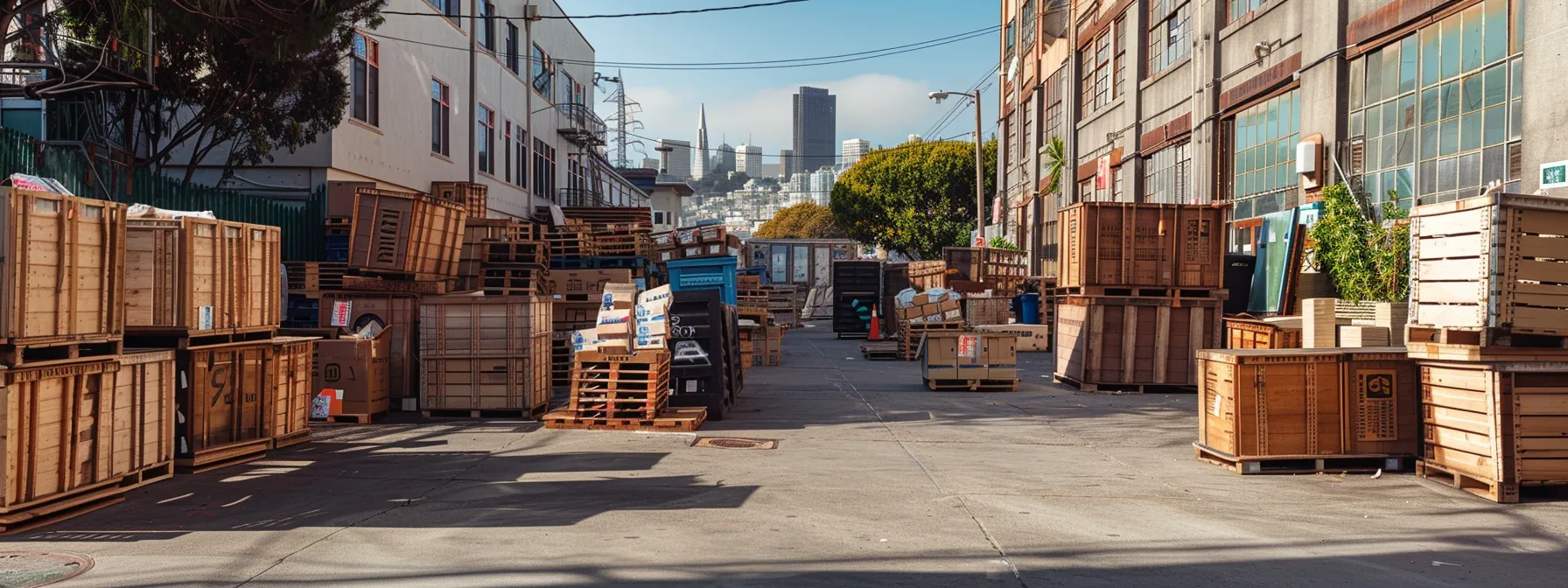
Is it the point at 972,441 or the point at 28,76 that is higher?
the point at 28,76

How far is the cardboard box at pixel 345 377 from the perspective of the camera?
13.0 m

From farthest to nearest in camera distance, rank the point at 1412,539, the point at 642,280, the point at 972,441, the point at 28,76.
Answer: the point at 642,280, the point at 28,76, the point at 972,441, the point at 1412,539

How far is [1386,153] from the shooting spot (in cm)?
1638

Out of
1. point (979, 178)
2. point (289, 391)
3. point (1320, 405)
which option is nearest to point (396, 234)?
point (289, 391)

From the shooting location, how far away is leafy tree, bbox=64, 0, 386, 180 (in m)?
14.6

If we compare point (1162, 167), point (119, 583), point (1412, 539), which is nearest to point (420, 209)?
point (119, 583)

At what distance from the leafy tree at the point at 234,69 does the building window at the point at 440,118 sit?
6.35 meters

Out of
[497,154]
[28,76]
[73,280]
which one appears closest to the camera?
[73,280]

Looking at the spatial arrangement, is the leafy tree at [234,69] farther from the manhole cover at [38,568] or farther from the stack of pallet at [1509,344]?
the stack of pallet at [1509,344]

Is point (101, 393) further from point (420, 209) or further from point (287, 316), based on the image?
point (287, 316)

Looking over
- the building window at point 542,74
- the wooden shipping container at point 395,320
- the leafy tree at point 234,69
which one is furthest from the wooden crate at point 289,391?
the building window at point 542,74

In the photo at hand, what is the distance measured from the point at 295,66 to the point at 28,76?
12.7 ft

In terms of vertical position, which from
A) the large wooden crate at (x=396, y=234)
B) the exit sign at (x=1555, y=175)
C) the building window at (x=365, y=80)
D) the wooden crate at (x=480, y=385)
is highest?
the building window at (x=365, y=80)

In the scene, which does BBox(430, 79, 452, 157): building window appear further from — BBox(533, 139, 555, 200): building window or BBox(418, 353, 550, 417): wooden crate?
BBox(418, 353, 550, 417): wooden crate
